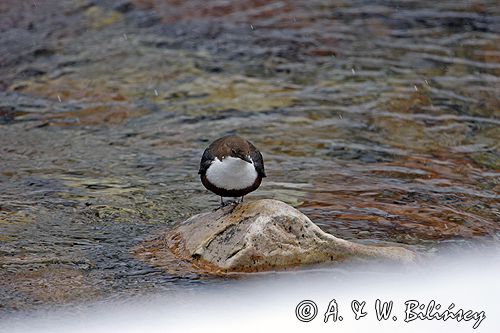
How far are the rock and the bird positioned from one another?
202mm

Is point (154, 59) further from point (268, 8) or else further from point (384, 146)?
point (384, 146)

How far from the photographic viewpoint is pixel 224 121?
901cm

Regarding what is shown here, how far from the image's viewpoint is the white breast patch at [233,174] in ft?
17.3

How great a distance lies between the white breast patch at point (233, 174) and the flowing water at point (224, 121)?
64 centimetres

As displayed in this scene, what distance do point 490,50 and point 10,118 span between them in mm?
5864

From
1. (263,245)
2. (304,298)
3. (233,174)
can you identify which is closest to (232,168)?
(233,174)

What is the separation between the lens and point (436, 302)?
5125mm
